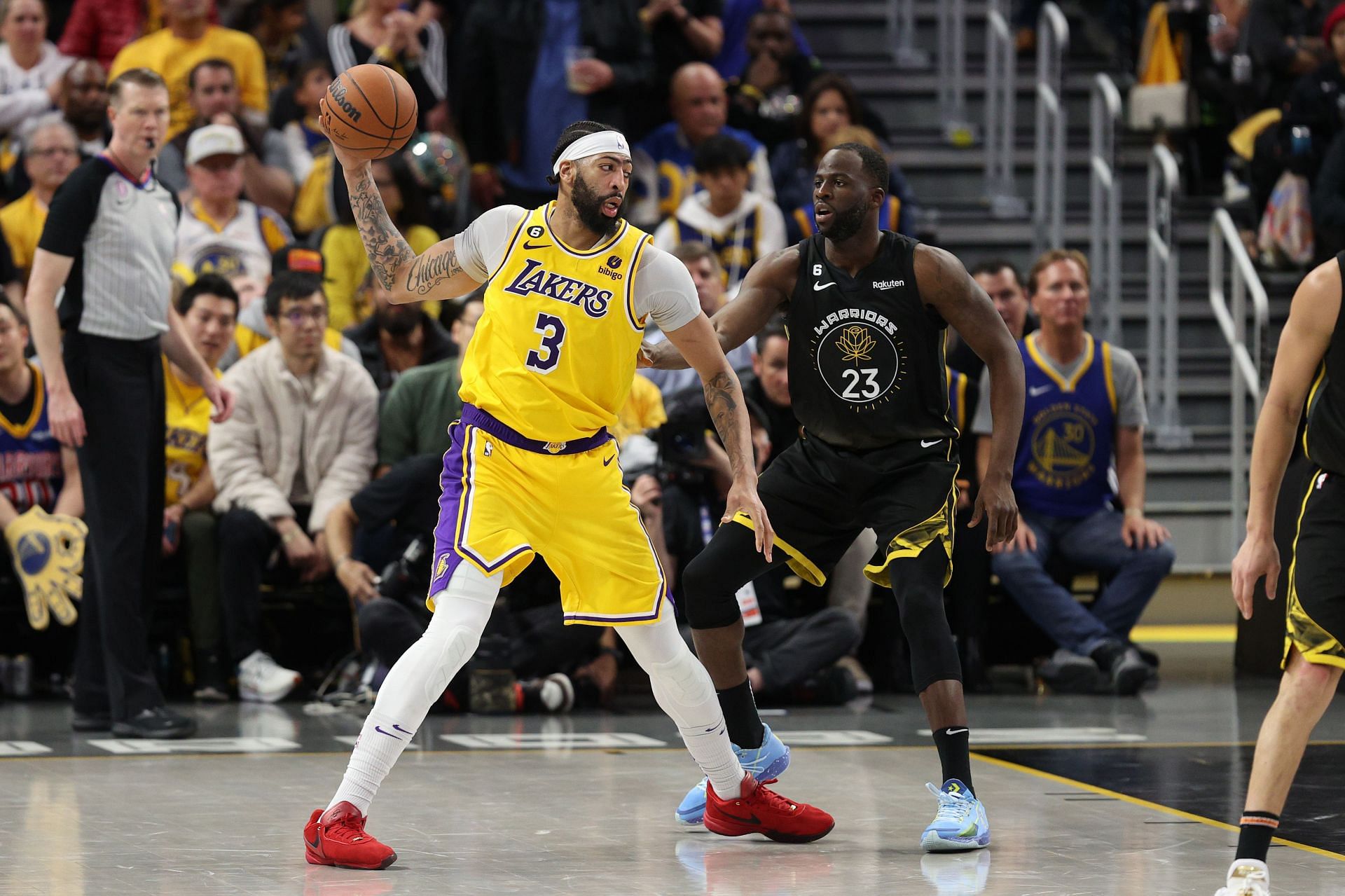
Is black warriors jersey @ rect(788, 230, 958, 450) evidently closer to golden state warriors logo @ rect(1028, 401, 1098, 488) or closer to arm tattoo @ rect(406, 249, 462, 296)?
arm tattoo @ rect(406, 249, 462, 296)

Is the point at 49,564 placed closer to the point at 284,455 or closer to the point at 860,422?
the point at 284,455

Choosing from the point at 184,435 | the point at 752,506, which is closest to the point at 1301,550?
the point at 752,506

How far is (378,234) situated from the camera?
233 inches

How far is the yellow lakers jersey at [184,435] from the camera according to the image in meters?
9.70

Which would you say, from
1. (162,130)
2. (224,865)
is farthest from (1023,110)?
(224,865)

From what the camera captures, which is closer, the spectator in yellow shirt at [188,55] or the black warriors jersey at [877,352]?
the black warriors jersey at [877,352]

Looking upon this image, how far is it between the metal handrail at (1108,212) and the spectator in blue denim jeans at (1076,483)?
7.94 feet

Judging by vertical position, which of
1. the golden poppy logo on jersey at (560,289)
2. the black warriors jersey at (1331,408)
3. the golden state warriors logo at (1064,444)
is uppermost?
the golden poppy logo on jersey at (560,289)

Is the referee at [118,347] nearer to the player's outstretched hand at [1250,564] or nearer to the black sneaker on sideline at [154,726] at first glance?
the black sneaker on sideline at [154,726]

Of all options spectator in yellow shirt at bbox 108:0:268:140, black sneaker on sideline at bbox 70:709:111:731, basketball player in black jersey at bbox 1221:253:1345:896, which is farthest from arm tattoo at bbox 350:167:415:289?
spectator in yellow shirt at bbox 108:0:268:140

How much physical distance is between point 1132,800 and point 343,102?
3.43 meters

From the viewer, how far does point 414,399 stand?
9477mm

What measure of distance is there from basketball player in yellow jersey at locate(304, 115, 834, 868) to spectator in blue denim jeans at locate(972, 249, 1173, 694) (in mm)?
4280

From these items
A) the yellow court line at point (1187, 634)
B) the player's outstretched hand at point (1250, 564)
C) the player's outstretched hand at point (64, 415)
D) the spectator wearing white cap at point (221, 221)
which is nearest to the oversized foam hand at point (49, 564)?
the player's outstretched hand at point (64, 415)
